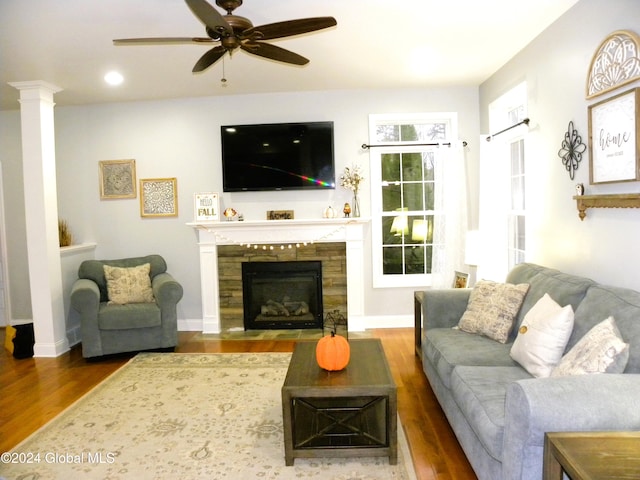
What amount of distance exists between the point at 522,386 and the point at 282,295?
3755mm

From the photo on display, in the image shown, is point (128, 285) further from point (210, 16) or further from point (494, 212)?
point (494, 212)

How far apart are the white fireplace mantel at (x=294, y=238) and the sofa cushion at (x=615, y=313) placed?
2707 millimetres

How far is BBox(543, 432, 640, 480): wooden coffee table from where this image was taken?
52.2 inches

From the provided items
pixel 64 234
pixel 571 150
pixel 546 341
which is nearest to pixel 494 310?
pixel 546 341

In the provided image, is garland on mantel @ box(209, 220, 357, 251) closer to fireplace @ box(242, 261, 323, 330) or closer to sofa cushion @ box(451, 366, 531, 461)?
fireplace @ box(242, 261, 323, 330)

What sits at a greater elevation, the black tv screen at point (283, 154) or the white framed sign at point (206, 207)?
the black tv screen at point (283, 154)

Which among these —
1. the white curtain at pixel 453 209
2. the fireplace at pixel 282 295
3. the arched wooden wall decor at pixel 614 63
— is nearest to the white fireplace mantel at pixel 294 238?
the fireplace at pixel 282 295

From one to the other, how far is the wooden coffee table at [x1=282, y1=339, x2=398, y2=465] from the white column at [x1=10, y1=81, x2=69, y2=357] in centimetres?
298

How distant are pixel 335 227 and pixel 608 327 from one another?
3206 millimetres

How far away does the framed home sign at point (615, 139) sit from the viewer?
7.93 ft

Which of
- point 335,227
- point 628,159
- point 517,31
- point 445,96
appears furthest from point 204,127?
point 628,159

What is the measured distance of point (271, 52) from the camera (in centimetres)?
280

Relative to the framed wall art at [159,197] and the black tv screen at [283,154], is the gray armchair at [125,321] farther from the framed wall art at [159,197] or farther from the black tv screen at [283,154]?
the black tv screen at [283,154]

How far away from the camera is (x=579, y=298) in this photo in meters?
2.62
